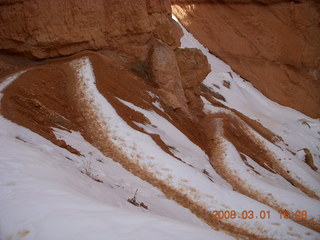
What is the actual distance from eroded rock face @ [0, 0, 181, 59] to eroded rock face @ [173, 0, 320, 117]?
15060 millimetres

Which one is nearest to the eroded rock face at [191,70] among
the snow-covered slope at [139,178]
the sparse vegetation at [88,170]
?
the snow-covered slope at [139,178]

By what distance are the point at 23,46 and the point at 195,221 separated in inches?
387

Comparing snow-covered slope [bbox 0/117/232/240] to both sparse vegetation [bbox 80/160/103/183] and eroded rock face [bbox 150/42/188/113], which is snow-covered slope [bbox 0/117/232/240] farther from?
eroded rock face [bbox 150/42/188/113]

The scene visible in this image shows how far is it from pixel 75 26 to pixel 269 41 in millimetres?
21646

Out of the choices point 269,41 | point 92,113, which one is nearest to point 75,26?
point 92,113

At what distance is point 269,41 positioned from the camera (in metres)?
29.4

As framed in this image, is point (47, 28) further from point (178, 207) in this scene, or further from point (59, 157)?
point (178, 207)

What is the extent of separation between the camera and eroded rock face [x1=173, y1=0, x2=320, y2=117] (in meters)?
28.3

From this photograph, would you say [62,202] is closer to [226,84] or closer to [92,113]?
[92,113]

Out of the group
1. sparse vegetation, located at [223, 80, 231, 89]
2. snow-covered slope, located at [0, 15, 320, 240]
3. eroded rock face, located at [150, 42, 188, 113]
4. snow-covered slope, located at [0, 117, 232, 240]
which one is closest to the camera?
snow-covered slope, located at [0, 117, 232, 240]

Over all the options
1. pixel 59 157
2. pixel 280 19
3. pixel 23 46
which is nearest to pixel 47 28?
pixel 23 46

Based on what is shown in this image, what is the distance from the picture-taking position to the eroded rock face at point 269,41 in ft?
92.8

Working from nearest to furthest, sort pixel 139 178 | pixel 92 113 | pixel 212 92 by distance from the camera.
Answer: pixel 139 178 → pixel 92 113 → pixel 212 92

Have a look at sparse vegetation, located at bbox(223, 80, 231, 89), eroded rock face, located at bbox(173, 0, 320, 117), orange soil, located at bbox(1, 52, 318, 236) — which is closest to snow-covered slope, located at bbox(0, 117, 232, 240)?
orange soil, located at bbox(1, 52, 318, 236)
